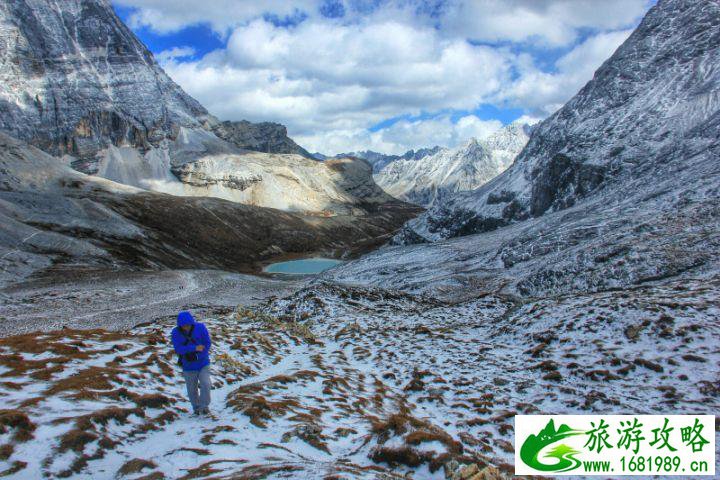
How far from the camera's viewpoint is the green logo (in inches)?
365

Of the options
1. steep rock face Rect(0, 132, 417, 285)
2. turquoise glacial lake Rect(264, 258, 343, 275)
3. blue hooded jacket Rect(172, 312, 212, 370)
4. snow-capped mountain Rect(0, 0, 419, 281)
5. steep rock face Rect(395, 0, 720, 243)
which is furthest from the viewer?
turquoise glacial lake Rect(264, 258, 343, 275)

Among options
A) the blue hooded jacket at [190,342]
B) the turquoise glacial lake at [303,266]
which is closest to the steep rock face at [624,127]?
the turquoise glacial lake at [303,266]

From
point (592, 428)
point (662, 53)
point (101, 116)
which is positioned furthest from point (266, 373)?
point (101, 116)

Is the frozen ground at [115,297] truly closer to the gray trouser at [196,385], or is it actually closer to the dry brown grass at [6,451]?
the gray trouser at [196,385]

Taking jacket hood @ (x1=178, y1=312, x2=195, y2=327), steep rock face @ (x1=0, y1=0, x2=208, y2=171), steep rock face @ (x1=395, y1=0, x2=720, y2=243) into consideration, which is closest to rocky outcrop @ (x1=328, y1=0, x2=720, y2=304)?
steep rock face @ (x1=395, y1=0, x2=720, y2=243)

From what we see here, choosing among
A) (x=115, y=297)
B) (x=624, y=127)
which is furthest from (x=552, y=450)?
(x=624, y=127)

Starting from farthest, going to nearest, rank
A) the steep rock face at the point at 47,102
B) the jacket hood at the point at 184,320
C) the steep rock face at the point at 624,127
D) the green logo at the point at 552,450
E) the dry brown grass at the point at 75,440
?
the steep rock face at the point at 47,102
the steep rock face at the point at 624,127
the jacket hood at the point at 184,320
the green logo at the point at 552,450
the dry brown grass at the point at 75,440

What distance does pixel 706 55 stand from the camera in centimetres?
8544

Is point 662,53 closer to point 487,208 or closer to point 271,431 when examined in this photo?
point 487,208

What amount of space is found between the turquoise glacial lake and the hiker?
94.6 metres

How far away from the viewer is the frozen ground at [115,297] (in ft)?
127

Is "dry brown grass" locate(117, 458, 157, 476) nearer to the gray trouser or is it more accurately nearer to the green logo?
the gray trouser

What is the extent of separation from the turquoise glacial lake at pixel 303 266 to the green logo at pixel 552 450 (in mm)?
97194

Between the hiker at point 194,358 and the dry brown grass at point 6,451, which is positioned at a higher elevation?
the hiker at point 194,358
